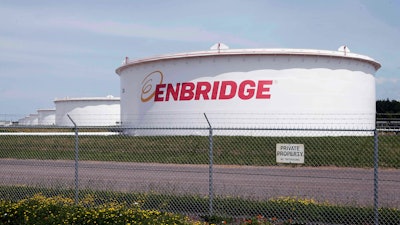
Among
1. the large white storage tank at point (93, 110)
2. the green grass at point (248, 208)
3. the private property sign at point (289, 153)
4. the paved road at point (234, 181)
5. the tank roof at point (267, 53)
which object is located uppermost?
the tank roof at point (267, 53)

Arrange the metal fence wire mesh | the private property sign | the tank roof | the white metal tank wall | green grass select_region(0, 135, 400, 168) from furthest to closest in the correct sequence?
the white metal tank wall → the tank roof → green grass select_region(0, 135, 400, 168) → the metal fence wire mesh → the private property sign

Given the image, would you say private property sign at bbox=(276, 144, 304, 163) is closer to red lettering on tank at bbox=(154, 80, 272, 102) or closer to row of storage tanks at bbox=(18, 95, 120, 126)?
red lettering on tank at bbox=(154, 80, 272, 102)

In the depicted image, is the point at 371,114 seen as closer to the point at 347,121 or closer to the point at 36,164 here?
the point at 347,121

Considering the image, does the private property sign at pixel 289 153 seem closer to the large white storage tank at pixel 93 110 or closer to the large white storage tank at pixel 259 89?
the large white storage tank at pixel 259 89

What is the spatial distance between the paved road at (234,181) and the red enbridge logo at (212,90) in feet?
30.9

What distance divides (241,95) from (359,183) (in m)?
13.5

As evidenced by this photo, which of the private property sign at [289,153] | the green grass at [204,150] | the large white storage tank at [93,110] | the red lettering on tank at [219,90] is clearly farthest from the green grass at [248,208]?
the large white storage tank at [93,110]

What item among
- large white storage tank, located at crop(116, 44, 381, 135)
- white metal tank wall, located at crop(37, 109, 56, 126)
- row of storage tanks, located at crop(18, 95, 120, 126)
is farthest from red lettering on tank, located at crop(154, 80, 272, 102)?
white metal tank wall, located at crop(37, 109, 56, 126)

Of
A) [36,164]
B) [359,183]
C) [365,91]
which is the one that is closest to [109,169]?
[36,164]

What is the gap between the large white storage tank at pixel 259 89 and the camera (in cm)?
2659

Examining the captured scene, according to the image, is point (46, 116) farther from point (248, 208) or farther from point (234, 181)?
point (248, 208)

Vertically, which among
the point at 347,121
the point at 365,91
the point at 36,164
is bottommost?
the point at 36,164

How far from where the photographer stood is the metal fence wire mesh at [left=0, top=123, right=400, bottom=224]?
29.0ft

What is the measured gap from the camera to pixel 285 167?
1781cm
